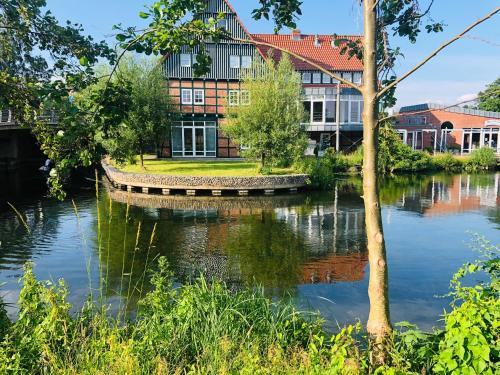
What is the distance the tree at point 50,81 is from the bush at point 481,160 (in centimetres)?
3614

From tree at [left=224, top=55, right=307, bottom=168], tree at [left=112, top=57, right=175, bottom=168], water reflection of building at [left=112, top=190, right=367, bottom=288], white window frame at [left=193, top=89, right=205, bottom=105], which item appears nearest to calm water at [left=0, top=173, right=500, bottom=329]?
water reflection of building at [left=112, top=190, right=367, bottom=288]

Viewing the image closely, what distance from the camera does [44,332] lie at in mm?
3469

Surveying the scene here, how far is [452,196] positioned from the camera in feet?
71.6

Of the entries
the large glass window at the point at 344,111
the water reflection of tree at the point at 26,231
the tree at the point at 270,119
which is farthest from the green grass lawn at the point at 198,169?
the large glass window at the point at 344,111

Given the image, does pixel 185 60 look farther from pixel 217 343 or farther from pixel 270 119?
pixel 217 343

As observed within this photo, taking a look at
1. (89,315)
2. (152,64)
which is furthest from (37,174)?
(89,315)

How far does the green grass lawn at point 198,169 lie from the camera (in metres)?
23.7

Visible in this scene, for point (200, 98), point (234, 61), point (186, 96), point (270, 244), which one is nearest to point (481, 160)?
point (234, 61)

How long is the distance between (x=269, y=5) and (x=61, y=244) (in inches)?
430

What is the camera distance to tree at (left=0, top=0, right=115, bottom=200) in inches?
119

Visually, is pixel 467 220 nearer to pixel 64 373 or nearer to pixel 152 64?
pixel 64 373

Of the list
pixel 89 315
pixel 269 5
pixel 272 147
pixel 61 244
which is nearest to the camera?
pixel 269 5

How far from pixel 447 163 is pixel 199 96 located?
20.8 metres

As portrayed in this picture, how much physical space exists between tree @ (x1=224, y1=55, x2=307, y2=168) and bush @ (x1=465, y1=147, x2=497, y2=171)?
61.9 ft
